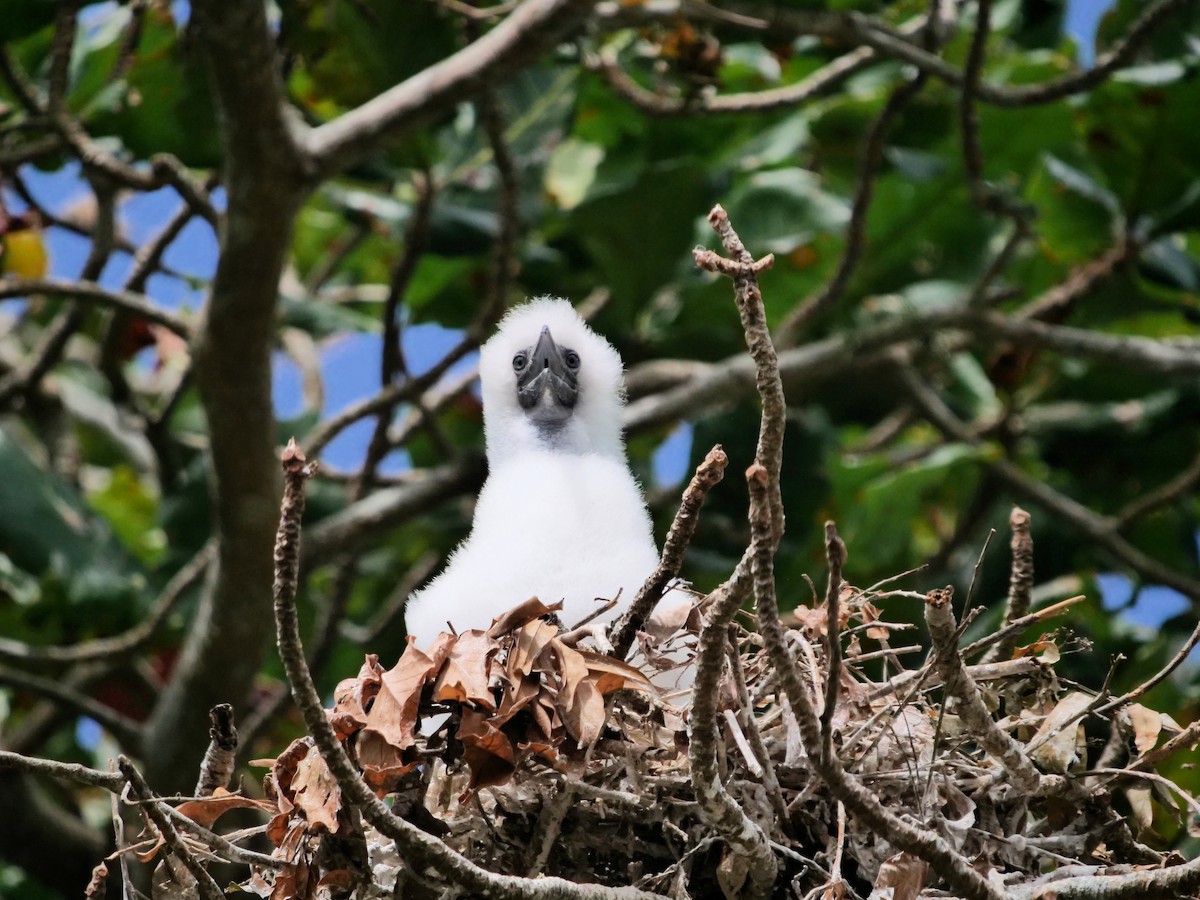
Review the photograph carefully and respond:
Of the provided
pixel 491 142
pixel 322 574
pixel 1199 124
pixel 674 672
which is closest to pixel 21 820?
pixel 322 574

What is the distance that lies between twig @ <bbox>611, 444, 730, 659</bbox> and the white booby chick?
0.07 meters

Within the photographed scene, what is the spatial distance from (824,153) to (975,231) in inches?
27.1

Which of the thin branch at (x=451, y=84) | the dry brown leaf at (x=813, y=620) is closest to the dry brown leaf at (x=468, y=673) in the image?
the dry brown leaf at (x=813, y=620)

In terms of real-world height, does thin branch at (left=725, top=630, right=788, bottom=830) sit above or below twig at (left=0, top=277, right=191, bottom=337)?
below

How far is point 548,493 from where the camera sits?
3.54m

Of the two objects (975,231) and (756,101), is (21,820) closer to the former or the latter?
(756,101)

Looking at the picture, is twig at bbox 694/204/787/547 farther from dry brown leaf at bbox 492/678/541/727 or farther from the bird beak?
the bird beak

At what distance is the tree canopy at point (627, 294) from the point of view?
15.7 ft

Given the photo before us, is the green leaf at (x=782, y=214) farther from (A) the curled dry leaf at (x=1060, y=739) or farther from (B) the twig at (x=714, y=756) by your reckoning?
(B) the twig at (x=714, y=756)

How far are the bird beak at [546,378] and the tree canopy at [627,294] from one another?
768 mm

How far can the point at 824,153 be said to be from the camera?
20.9 feet

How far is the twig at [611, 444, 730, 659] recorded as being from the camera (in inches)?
86.1

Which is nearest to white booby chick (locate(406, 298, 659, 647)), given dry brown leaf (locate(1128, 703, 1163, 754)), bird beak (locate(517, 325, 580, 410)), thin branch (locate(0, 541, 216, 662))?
bird beak (locate(517, 325, 580, 410))

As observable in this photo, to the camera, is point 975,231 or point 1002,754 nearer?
point 1002,754
